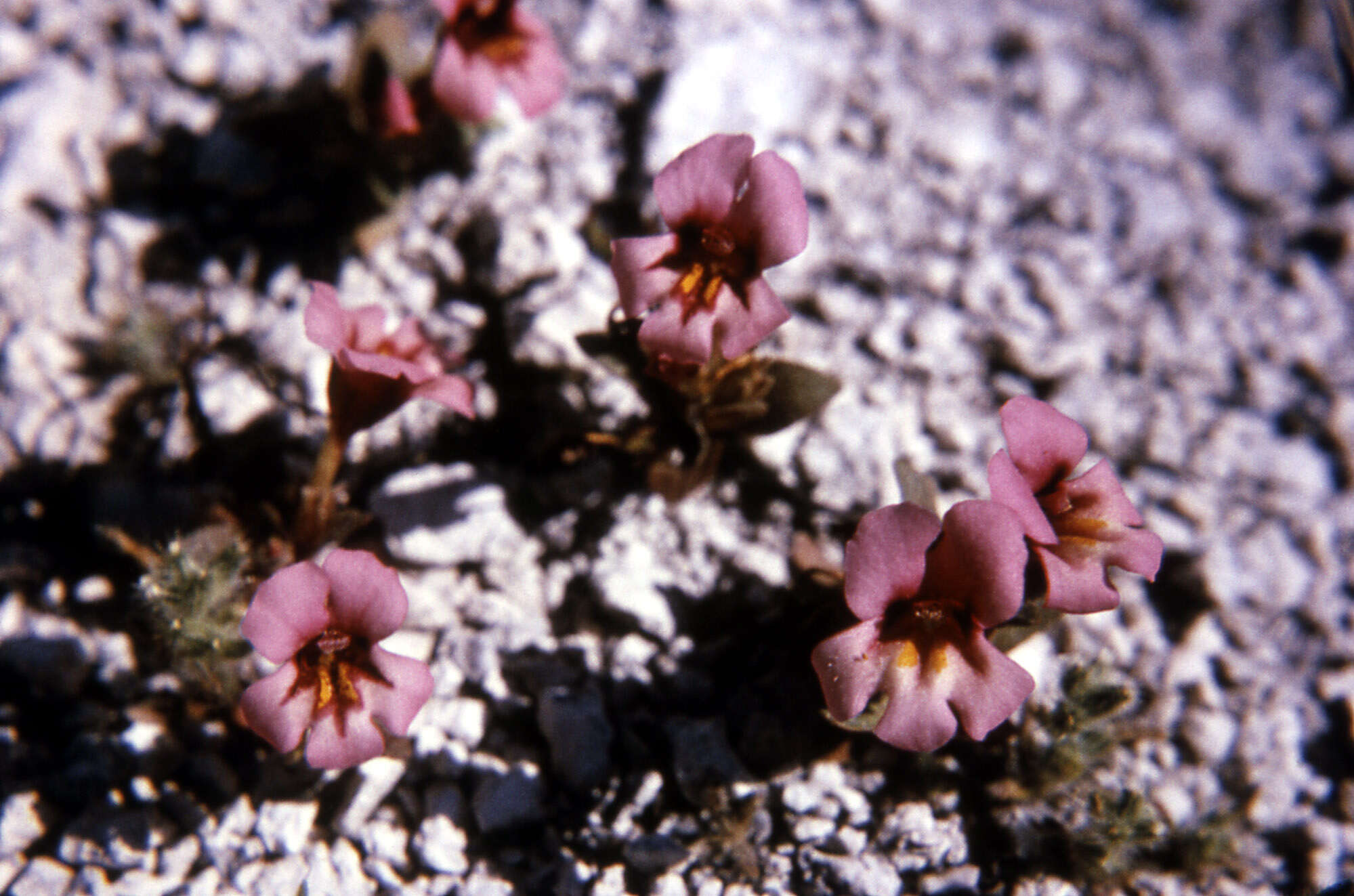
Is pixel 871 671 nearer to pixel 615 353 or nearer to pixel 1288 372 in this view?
pixel 615 353

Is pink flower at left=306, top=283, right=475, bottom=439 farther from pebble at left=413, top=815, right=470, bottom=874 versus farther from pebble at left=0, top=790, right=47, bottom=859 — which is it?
pebble at left=0, top=790, right=47, bottom=859

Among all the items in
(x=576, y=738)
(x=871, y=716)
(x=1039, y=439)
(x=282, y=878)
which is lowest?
(x=282, y=878)

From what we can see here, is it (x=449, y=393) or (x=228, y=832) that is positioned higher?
(x=449, y=393)

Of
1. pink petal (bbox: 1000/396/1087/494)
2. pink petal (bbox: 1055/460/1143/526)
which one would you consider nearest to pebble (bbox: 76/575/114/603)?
pink petal (bbox: 1000/396/1087/494)

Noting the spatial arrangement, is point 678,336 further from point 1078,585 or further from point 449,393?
point 1078,585

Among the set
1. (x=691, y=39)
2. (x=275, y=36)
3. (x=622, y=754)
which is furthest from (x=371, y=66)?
(x=622, y=754)

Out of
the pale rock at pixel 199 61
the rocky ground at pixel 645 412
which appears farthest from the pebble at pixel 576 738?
the pale rock at pixel 199 61

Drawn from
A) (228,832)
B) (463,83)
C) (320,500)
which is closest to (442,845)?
(228,832)
